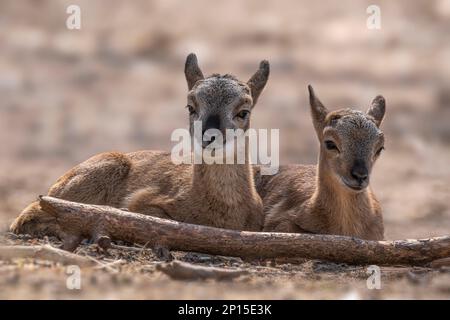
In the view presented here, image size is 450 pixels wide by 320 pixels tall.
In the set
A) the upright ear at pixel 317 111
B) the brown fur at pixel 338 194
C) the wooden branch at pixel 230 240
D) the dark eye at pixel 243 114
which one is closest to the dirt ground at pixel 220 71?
the wooden branch at pixel 230 240

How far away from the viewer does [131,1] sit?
1459 inches

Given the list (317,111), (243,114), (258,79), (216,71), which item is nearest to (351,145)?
(317,111)

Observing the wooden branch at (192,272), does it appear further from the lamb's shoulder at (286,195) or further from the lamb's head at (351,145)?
the lamb's shoulder at (286,195)

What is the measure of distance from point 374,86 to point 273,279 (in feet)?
63.4

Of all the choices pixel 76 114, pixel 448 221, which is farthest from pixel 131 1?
pixel 448 221

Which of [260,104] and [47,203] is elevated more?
[260,104]

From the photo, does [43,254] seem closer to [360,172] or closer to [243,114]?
[243,114]

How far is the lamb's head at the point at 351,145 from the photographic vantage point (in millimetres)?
12031

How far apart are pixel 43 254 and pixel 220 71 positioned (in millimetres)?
19102

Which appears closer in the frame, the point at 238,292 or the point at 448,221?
the point at 238,292

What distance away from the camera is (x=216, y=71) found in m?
29.6

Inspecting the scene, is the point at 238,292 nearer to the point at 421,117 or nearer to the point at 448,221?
the point at 448,221
